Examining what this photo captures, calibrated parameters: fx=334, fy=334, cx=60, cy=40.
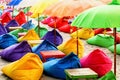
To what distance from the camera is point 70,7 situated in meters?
8.26

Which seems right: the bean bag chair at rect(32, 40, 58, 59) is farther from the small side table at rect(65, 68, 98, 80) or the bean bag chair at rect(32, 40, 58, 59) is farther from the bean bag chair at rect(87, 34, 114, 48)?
the bean bag chair at rect(87, 34, 114, 48)

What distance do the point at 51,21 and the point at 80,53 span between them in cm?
1309

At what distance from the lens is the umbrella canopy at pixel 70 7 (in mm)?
8171

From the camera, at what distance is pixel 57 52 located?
9.35m

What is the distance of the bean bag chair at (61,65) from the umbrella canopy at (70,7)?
1.05 metres

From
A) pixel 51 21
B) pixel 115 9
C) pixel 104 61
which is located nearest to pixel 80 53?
pixel 104 61

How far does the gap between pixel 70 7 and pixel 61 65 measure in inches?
57.3

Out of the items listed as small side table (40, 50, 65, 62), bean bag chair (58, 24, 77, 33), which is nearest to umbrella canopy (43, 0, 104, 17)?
small side table (40, 50, 65, 62)

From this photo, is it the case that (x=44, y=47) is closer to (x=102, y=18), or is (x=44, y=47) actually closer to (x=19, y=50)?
(x=19, y=50)

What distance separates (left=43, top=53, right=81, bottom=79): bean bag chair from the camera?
25.8 ft

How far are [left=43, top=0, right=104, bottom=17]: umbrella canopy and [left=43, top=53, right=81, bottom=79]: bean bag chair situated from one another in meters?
1.05

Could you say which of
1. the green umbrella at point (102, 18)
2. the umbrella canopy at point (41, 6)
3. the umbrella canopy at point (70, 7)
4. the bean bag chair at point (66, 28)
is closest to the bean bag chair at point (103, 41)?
the umbrella canopy at point (41, 6)

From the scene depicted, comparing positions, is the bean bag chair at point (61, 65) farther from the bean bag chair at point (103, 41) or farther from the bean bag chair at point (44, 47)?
the bean bag chair at point (103, 41)

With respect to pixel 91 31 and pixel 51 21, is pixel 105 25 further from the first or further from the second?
pixel 51 21
